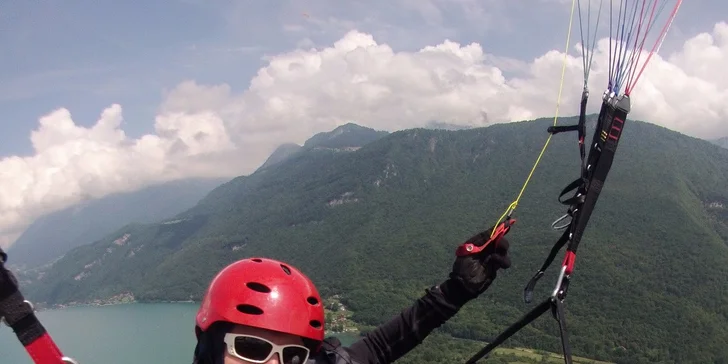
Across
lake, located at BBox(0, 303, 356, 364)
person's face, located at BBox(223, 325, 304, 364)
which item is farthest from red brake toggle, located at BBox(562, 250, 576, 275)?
lake, located at BBox(0, 303, 356, 364)

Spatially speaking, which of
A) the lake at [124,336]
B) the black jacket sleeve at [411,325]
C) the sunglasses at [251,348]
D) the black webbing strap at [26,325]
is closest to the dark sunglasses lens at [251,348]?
the sunglasses at [251,348]

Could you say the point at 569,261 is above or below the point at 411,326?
above

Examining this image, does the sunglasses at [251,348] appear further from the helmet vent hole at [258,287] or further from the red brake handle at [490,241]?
the red brake handle at [490,241]

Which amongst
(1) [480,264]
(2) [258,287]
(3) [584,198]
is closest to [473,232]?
(3) [584,198]

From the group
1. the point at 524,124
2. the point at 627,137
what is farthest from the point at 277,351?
the point at 524,124

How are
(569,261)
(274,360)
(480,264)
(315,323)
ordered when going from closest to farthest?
1. (274,360)
2. (315,323)
3. (569,261)
4. (480,264)

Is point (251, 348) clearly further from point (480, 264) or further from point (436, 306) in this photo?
point (480, 264)

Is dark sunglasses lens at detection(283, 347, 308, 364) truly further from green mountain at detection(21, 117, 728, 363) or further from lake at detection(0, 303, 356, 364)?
green mountain at detection(21, 117, 728, 363)
